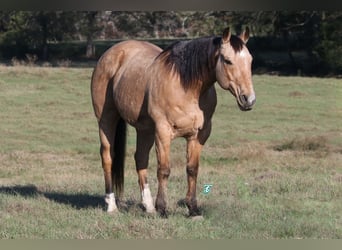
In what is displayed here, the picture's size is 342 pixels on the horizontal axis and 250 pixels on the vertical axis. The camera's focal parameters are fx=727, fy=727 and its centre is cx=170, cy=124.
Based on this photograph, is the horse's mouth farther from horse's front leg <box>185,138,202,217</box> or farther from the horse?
horse's front leg <box>185,138,202,217</box>

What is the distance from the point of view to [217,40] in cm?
618

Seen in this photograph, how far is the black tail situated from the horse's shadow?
0.94 feet

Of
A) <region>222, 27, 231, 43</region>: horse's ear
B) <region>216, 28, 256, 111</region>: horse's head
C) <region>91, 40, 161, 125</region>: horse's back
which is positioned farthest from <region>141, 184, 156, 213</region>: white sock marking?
<region>222, 27, 231, 43</region>: horse's ear

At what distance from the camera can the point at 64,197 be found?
8.38 m

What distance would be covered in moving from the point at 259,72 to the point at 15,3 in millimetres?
27016

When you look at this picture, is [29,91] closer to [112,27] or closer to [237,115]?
[237,115]

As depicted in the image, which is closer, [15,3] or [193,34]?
[15,3]

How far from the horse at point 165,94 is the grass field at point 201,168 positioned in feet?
1.52

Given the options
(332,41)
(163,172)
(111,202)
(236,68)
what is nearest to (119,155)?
(111,202)

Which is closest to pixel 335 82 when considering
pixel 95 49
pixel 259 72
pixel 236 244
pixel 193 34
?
pixel 259 72

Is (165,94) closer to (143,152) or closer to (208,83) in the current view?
(208,83)

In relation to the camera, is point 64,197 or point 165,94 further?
point 64,197

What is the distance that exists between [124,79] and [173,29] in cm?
2683

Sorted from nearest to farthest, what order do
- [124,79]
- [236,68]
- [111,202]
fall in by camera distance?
[236,68] < [124,79] < [111,202]
